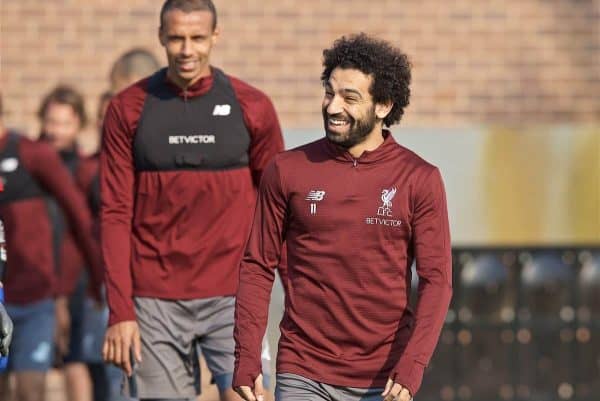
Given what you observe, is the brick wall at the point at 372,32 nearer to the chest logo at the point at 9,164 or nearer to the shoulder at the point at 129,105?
the chest logo at the point at 9,164

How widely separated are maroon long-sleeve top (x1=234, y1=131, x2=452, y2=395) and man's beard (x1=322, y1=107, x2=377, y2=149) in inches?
2.5

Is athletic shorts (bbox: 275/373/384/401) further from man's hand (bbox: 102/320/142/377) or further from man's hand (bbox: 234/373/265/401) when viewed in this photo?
man's hand (bbox: 102/320/142/377)

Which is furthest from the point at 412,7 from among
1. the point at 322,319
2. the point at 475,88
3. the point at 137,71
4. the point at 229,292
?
the point at 322,319

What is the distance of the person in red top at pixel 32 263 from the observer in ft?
31.7

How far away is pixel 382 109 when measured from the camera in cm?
616

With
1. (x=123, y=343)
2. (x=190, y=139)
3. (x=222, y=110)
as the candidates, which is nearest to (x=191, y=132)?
(x=190, y=139)

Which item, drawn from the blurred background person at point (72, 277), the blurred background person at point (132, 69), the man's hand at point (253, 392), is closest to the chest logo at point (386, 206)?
the man's hand at point (253, 392)

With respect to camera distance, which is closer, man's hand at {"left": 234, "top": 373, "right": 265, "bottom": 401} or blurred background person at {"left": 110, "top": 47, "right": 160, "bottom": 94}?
man's hand at {"left": 234, "top": 373, "right": 265, "bottom": 401}

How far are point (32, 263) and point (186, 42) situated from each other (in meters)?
2.93

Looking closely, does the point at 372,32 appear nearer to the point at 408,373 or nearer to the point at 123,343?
the point at 123,343

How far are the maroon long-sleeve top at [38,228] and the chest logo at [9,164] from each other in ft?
0.10

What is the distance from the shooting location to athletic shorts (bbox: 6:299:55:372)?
9.84 metres

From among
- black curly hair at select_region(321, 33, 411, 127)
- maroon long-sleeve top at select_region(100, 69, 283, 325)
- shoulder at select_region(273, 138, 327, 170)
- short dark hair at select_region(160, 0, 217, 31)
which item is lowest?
maroon long-sleeve top at select_region(100, 69, 283, 325)

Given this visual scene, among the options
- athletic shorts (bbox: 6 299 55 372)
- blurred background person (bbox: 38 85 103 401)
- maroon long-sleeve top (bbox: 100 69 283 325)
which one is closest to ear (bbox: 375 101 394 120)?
maroon long-sleeve top (bbox: 100 69 283 325)
